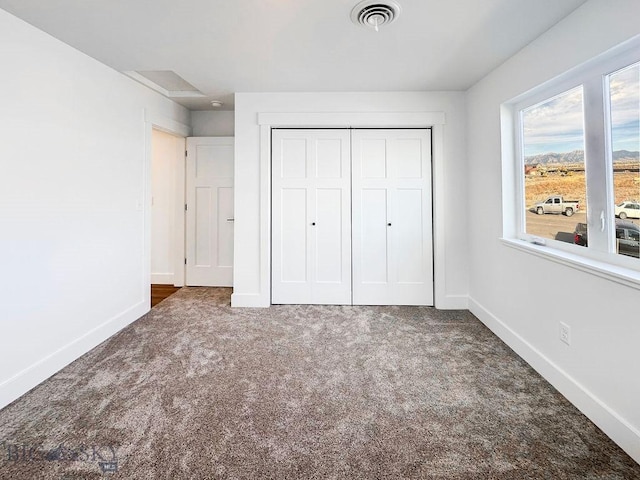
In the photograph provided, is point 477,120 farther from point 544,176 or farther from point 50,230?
point 50,230

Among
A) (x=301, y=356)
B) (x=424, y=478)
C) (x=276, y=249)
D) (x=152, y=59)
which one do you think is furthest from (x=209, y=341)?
(x=152, y=59)

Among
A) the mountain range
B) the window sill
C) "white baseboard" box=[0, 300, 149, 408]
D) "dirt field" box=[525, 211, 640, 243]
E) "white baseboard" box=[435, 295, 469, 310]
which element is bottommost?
"white baseboard" box=[0, 300, 149, 408]

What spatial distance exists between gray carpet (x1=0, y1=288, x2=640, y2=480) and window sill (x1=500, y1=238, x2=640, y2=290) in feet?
2.52

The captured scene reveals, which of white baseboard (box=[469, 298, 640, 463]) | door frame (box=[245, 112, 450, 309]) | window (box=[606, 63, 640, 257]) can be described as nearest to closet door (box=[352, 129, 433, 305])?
door frame (box=[245, 112, 450, 309])

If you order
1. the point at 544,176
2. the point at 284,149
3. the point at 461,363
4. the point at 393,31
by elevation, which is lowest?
the point at 461,363

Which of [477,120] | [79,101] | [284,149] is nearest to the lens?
[79,101]

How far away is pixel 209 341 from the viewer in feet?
8.79

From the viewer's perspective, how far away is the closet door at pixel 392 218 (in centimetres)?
347

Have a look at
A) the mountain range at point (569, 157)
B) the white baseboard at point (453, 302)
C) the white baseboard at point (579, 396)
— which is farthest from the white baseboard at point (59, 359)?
the mountain range at point (569, 157)

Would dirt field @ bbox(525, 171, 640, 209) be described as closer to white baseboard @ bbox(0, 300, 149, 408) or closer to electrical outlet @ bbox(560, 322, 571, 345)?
electrical outlet @ bbox(560, 322, 571, 345)

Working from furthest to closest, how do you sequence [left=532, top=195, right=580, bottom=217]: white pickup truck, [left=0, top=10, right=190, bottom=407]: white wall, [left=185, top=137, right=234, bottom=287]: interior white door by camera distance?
[left=185, top=137, right=234, bottom=287]: interior white door, [left=532, top=195, right=580, bottom=217]: white pickup truck, [left=0, top=10, right=190, bottom=407]: white wall

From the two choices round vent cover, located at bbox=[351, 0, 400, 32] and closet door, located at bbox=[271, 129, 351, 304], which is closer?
round vent cover, located at bbox=[351, 0, 400, 32]

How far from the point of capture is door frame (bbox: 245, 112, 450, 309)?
11.0 feet

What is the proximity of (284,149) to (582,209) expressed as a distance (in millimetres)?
2629
